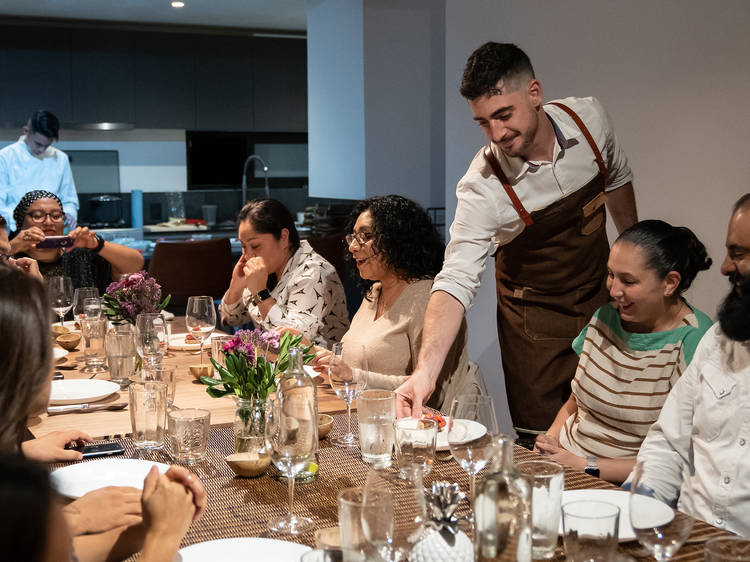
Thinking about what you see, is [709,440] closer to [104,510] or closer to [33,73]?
[104,510]

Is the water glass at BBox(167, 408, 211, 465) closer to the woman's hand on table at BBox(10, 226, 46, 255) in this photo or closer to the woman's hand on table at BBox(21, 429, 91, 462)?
the woman's hand on table at BBox(21, 429, 91, 462)

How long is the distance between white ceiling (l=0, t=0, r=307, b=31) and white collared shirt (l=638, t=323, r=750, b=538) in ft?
18.9

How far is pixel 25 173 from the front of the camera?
6074mm

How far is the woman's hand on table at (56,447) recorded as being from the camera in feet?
5.41

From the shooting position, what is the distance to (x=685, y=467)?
1679mm

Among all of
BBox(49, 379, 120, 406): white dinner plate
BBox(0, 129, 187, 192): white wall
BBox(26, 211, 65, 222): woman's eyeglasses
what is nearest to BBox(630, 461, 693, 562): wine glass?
BBox(49, 379, 120, 406): white dinner plate

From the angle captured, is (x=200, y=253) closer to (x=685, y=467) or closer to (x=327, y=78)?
(x=327, y=78)

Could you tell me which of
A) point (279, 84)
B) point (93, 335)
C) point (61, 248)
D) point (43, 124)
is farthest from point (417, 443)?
point (279, 84)

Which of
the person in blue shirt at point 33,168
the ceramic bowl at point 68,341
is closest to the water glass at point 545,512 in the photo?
the ceramic bowl at point 68,341

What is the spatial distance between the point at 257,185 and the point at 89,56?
6.34ft

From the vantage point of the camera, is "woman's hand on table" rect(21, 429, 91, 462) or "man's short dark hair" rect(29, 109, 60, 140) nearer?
"woman's hand on table" rect(21, 429, 91, 462)

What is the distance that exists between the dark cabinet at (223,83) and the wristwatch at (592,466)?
6.48m

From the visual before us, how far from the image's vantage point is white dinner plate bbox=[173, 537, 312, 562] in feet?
3.91

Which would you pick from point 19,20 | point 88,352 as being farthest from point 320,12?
point 88,352
